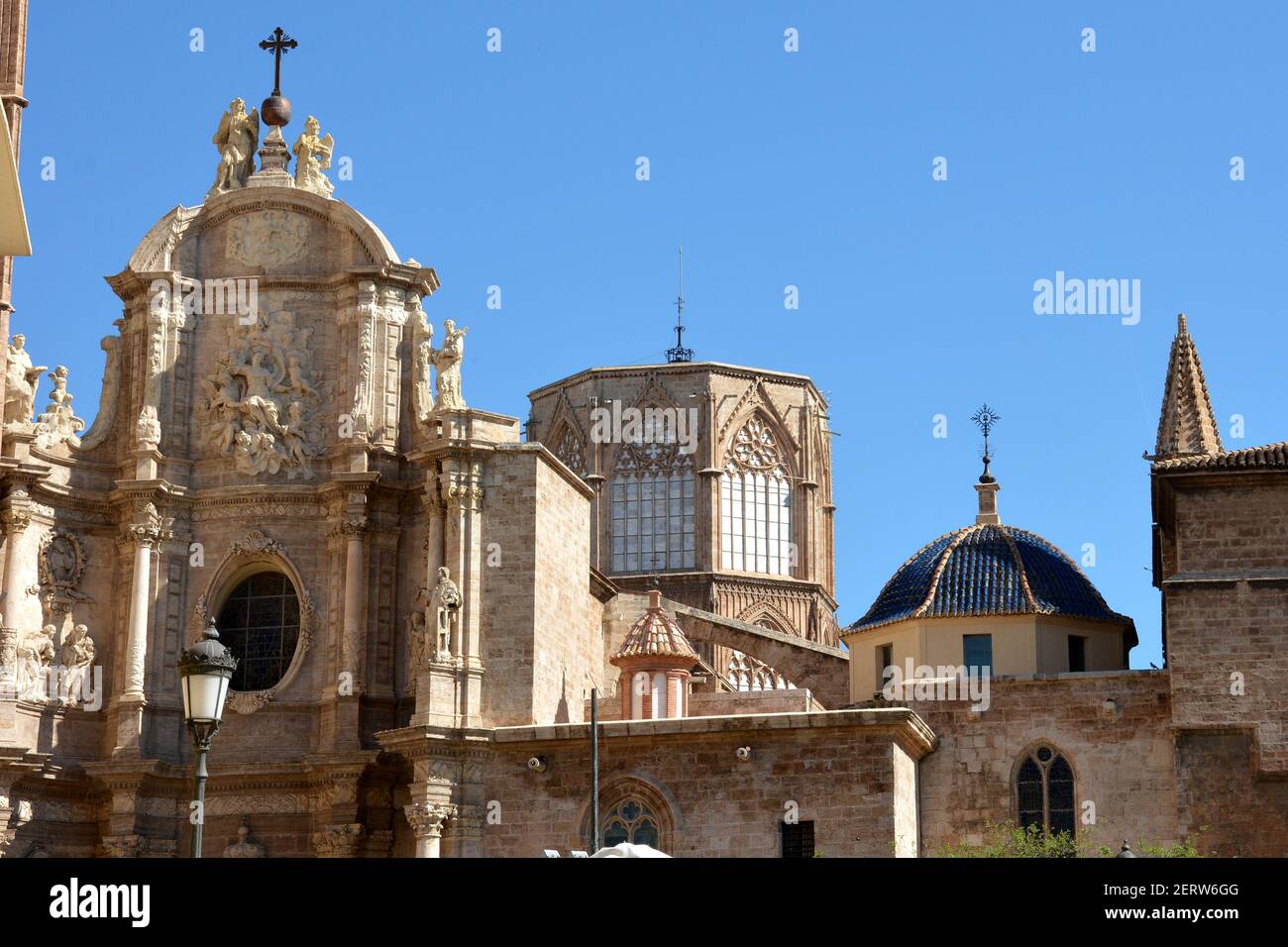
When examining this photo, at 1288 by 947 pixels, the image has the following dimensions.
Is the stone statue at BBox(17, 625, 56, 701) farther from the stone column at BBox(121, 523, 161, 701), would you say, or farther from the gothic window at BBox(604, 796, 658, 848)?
the gothic window at BBox(604, 796, 658, 848)

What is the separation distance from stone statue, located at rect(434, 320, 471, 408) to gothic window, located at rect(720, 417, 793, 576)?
1793cm

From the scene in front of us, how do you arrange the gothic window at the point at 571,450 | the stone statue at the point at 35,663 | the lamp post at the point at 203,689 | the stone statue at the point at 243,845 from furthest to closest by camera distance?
1. the gothic window at the point at 571,450
2. the stone statue at the point at 35,663
3. the stone statue at the point at 243,845
4. the lamp post at the point at 203,689

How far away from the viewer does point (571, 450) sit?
190ft

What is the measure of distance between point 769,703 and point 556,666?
3937mm

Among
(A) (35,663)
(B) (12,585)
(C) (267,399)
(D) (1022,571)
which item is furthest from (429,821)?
(D) (1022,571)

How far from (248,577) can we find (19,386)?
18.1 ft

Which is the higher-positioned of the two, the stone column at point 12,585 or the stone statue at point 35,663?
the stone column at point 12,585

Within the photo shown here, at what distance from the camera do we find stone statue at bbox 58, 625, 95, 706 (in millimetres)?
39031

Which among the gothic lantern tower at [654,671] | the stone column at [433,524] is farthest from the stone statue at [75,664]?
Answer: the gothic lantern tower at [654,671]

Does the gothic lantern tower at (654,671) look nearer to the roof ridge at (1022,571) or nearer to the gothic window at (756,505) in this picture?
the roof ridge at (1022,571)

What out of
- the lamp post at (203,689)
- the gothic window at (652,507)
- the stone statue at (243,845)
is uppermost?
the gothic window at (652,507)

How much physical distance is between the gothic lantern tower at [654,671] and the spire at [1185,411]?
9944mm

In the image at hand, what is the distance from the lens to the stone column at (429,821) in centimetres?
3553

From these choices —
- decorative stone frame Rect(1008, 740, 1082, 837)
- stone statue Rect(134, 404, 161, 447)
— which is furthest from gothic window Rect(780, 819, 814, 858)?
stone statue Rect(134, 404, 161, 447)
